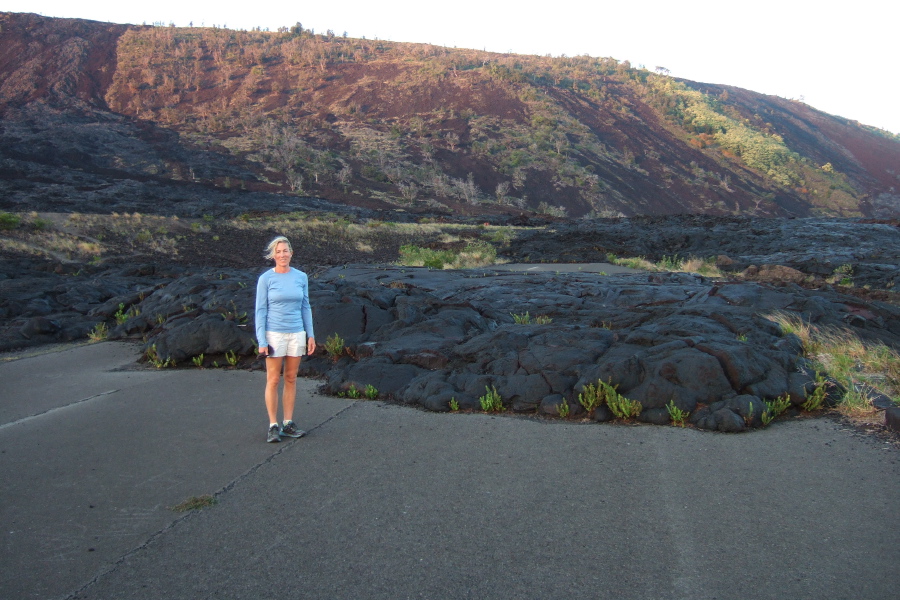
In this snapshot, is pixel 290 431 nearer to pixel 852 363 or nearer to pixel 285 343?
pixel 285 343

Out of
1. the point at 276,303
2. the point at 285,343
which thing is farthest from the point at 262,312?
the point at 285,343

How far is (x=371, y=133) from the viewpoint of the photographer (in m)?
67.9

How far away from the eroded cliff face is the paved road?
38.4m

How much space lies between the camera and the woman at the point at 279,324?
209 inches

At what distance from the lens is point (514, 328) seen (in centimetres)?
773

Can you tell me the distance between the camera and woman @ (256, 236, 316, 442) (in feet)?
17.5

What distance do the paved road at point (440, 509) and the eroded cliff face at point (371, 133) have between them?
1511 inches

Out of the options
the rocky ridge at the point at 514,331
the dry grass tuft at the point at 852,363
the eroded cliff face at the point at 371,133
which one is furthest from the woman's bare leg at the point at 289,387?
the eroded cliff face at the point at 371,133

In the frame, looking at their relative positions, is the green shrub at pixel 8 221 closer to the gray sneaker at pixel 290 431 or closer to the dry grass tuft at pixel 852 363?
the gray sneaker at pixel 290 431

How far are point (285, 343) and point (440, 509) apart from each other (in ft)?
7.20

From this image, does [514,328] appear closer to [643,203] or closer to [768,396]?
[768,396]

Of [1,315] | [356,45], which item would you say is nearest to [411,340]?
[1,315]

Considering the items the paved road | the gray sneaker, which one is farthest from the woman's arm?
the paved road

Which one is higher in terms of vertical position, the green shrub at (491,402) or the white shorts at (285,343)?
the white shorts at (285,343)
